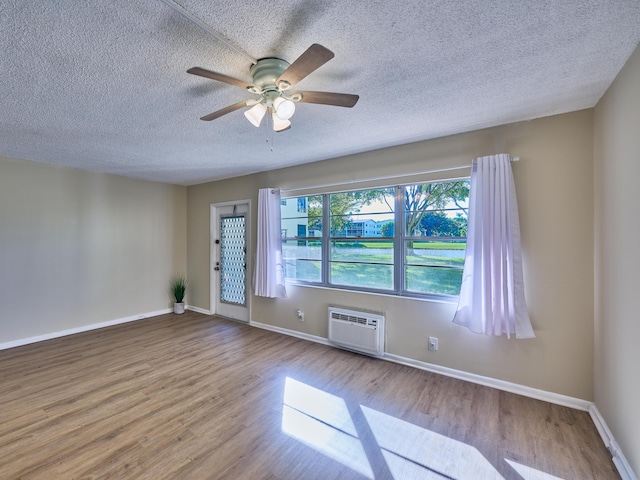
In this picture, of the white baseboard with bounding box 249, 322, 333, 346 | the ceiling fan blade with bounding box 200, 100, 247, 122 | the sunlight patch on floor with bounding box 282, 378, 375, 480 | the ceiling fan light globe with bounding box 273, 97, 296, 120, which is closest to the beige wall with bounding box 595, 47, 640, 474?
the sunlight patch on floor with bounding box 282, 378, 375, 480

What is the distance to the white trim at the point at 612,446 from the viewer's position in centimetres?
163

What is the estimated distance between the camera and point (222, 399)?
2.46m

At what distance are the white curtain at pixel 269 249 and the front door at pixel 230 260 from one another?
2.16 ft

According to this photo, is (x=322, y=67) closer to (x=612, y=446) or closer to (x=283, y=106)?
(x=283, y=106)

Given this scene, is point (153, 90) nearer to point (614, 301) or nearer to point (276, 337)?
point (276, 337)

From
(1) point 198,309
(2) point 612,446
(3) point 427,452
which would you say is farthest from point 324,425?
(1) point 198,309

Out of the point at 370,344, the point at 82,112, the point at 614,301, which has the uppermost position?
the point at 82,112

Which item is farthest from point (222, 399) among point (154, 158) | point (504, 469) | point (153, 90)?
Result: point (154, 158)

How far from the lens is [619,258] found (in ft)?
5.99

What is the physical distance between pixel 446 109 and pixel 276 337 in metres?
3.46

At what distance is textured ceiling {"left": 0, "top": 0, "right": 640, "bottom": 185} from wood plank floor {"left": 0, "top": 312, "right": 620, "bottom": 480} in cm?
247

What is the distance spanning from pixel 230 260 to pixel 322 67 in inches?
156

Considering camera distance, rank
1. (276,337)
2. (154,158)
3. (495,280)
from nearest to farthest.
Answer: (495,280), (154,158), (276,337)

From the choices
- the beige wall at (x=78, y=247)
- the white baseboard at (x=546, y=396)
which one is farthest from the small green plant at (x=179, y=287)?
the white baseboard at (x=546, y=396)
